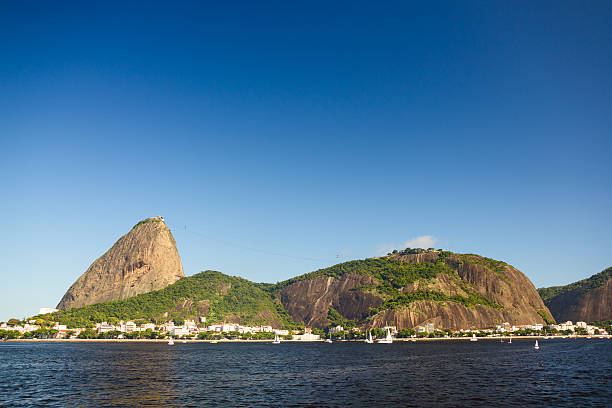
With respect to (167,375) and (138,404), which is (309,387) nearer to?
(138,404)

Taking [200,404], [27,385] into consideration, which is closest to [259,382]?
[200,404]

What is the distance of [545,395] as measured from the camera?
142ft

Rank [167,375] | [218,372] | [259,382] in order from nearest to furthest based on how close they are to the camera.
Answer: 1. [259,382]
2. [167,375]
3. [218,372]

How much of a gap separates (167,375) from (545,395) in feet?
152

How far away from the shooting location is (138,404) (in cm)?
3809

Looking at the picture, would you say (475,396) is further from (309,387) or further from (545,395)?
(309,387)

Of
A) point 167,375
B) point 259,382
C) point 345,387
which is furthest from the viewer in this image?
point 167,375

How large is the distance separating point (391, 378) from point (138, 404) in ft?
107

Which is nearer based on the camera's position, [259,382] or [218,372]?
[259,382]

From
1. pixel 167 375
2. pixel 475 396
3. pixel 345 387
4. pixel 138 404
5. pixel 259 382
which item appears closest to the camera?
pixel 138 404

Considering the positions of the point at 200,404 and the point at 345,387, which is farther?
the point at 345,387

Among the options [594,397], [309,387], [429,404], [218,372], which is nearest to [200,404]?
[309,387]

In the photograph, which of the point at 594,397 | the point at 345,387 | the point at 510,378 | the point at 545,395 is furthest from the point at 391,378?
the point at 594,397

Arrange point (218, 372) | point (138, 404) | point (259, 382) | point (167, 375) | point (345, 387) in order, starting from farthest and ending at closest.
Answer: point (218, 372)
point (167, 375)
point (259, 382)
point (345, 387)
point (138, 404)
